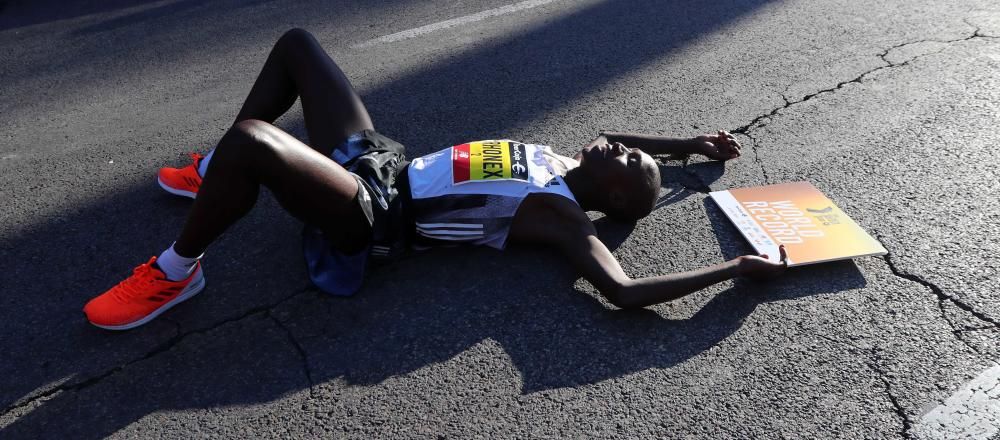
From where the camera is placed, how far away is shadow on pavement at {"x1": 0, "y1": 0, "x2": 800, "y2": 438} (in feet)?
8.10

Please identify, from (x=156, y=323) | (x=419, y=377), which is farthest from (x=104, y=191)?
(x=419, y=377)

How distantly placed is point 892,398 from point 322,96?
2.38 metres

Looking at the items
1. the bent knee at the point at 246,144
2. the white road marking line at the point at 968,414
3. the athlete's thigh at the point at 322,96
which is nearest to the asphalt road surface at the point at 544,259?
the white road marking line at the point at 968,414

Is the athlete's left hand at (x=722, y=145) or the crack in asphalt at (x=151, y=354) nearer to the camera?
the crack in asphalt at (x=151, y=354)

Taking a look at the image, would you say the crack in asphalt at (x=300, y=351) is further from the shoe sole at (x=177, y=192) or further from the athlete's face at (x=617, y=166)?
the athlete's face at (x=617, y=166)

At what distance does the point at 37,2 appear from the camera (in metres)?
6.03

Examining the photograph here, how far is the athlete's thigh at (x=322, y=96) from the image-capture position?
319 centimetres

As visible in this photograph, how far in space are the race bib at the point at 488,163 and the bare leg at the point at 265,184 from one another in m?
0.47

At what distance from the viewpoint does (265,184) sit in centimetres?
258

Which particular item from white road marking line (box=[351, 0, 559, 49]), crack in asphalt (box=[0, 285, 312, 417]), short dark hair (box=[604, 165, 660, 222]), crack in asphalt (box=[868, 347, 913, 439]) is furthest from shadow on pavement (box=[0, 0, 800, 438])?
white road marking line (box=[351, 0, 559, 49])

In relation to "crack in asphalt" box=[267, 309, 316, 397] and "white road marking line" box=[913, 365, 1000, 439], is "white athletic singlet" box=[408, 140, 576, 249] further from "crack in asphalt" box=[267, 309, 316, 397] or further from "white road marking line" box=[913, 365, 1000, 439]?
"white road marking line" box=[913, 365, 1000, 439]

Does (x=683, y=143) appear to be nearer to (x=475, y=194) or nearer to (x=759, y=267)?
(x=759, y=267)

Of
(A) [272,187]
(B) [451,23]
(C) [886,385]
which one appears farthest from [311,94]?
(C) [886,385]

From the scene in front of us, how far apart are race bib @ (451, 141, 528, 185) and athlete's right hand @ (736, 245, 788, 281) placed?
33.9 inches
